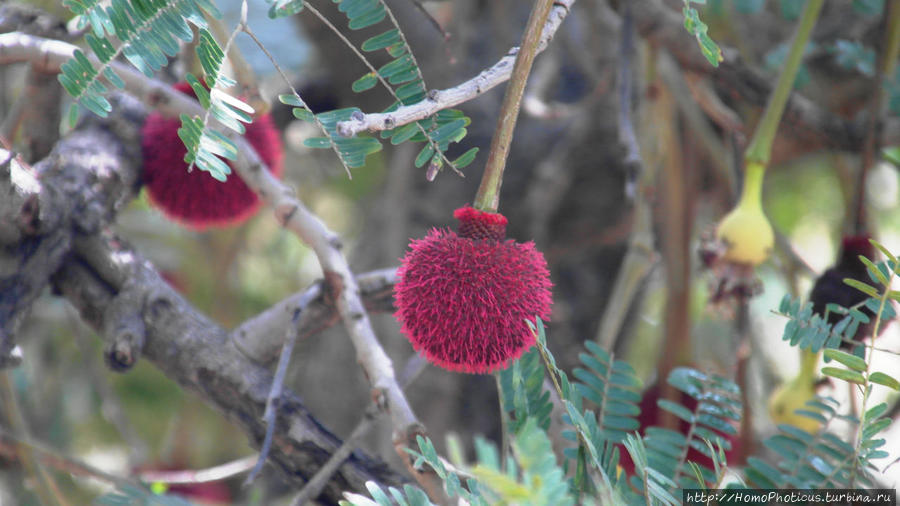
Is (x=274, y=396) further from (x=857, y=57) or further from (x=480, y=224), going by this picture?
(x=857, y=57)

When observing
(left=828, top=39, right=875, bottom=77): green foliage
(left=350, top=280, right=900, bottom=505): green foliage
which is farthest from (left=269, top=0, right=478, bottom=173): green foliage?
(left=828, top=39, right=875, bottom=77): green foliage

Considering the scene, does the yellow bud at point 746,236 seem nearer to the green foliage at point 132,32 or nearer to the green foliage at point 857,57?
the green foliage at point 857,57

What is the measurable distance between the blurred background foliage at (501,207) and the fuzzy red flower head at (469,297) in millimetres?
598

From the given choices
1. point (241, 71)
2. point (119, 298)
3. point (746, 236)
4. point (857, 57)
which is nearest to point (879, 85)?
point (857, 57)

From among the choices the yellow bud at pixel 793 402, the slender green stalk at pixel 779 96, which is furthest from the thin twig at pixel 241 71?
the yellow bud at pixel 793 402

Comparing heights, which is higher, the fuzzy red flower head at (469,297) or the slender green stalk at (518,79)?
the slender green stalk at (518,79)

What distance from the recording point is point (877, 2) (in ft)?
3.43

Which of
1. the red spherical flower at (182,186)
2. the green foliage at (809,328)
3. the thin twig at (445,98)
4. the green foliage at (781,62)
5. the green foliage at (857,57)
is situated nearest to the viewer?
the thin twig at (445,98)

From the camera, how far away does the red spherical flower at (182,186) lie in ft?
2.83

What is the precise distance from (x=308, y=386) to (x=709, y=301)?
891 millimetres

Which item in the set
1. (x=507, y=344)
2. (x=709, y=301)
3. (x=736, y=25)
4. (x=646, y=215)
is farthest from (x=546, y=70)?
(x=507, y=344)

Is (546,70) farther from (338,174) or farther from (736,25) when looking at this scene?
(338,174)

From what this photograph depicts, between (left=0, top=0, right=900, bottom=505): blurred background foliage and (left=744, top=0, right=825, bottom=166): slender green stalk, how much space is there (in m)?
0.23

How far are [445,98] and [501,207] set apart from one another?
939mm
